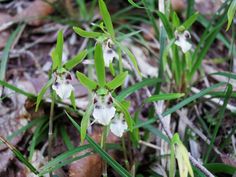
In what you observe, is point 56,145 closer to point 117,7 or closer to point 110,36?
point 110,36

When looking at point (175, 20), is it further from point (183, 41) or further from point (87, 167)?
point (87, 167)

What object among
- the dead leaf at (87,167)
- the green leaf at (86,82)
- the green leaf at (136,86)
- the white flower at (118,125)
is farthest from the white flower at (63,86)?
the dead leaf at (87,167)

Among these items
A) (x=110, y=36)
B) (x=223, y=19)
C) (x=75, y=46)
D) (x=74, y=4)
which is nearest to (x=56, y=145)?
(x=110, y=36)

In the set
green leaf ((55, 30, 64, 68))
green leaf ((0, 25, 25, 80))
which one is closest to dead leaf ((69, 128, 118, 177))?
green leaf ((55, 30, 64, 68))

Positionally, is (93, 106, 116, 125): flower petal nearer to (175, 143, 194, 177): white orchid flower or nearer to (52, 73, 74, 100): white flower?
(52, 73, 74, 100): white flower

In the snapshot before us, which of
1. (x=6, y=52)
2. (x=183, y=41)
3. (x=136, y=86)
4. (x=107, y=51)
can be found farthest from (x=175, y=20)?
(x=6, y=52)

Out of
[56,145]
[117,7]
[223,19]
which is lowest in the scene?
[56,145]
